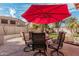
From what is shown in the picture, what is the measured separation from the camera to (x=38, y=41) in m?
2.57

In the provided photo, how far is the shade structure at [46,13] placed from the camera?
2555 millimetres

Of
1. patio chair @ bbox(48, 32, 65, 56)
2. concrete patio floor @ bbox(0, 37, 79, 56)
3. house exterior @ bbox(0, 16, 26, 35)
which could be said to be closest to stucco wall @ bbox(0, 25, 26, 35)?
house exterior @ bbox(0, 16, 26, 35)

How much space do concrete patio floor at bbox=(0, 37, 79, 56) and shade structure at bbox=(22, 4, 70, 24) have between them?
0.41 meters

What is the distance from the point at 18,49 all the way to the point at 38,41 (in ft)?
1.16

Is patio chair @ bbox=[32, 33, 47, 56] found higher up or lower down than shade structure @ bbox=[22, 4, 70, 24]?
lower down

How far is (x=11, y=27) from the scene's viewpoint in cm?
259

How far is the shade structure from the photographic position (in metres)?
2.55

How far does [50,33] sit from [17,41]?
1.85 ft

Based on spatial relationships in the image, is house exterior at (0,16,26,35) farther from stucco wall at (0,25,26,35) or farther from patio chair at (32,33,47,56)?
patio chair at (32,33,47,56)

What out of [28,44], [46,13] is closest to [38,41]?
[28,44]

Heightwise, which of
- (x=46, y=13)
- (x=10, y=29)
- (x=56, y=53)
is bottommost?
(x=56, y=53)

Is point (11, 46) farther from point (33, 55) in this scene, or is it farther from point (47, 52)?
point (47, 52)

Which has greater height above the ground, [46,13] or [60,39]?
[46,13]

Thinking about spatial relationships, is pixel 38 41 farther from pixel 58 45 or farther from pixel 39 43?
pixel 58 45
